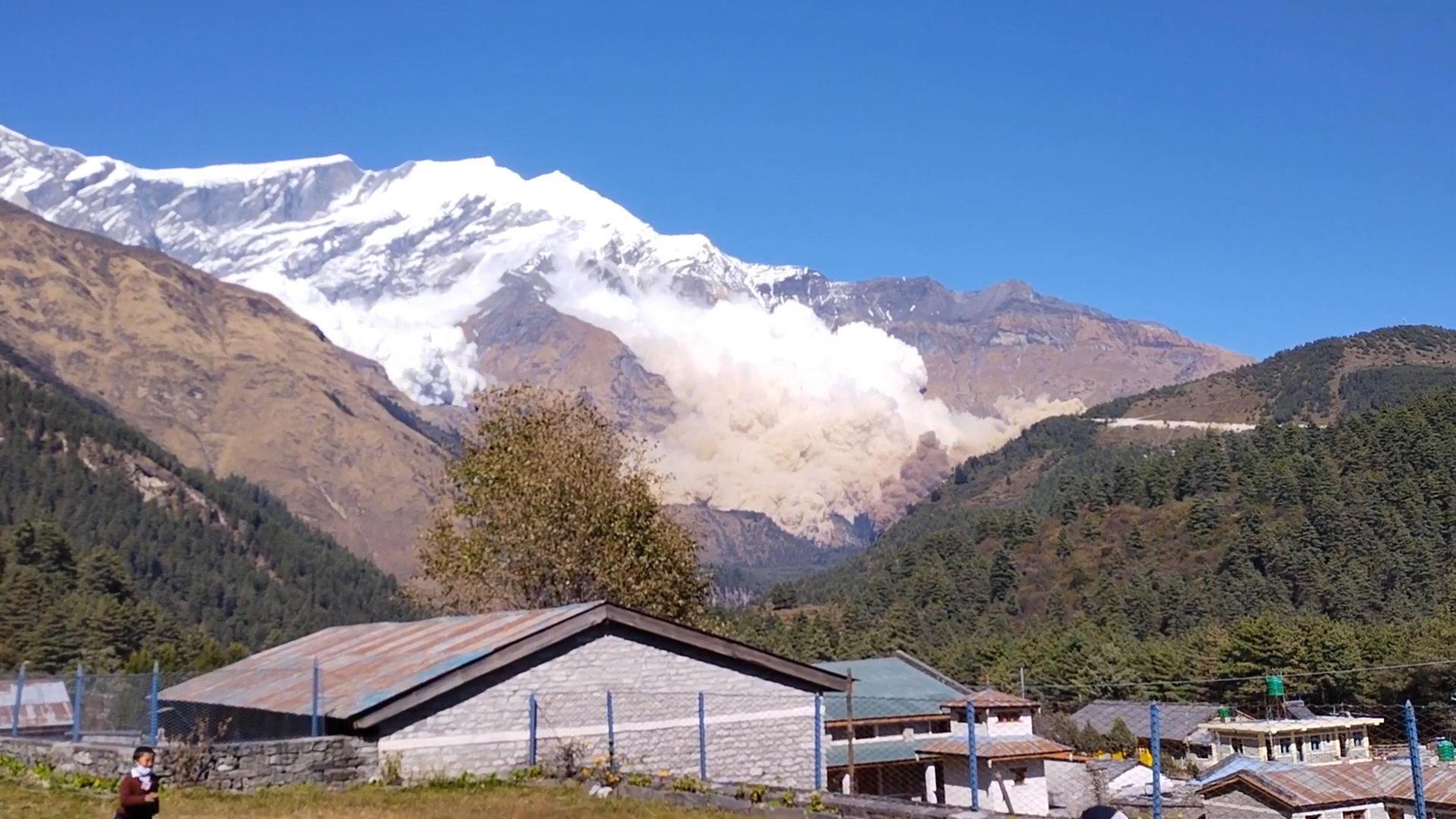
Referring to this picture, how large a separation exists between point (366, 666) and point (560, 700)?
472 cm

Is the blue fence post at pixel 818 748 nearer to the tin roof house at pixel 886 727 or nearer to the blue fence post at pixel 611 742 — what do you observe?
the blue fence post at pixel 611 742

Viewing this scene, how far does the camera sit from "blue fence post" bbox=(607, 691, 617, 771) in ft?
79.5

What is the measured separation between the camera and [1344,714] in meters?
87.7

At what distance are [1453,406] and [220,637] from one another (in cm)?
16400

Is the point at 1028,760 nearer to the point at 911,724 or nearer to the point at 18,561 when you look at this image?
the point at 911,724

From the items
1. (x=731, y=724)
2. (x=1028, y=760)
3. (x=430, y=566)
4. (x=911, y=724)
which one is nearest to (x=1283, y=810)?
(x=1028, y=760)

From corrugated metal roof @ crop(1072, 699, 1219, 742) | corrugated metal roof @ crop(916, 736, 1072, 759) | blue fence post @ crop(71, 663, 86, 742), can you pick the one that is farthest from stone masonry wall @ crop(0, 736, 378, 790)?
corrugated metal roof @ crop(1072, 699, 1219, 742)

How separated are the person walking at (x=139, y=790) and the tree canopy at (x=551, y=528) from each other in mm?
33945

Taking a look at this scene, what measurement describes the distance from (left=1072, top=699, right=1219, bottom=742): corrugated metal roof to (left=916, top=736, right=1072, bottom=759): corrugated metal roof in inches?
1810

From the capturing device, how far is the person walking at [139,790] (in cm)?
1406

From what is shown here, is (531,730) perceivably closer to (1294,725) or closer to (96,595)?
(1294,725)

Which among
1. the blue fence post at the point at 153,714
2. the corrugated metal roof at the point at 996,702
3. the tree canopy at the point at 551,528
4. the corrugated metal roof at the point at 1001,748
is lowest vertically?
the corrugated metal roof at the point at 1001,748

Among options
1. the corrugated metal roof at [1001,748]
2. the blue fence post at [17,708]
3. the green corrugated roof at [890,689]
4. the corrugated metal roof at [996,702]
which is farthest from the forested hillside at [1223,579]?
the blue fence post at [17,708]

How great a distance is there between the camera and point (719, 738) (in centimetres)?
2620
